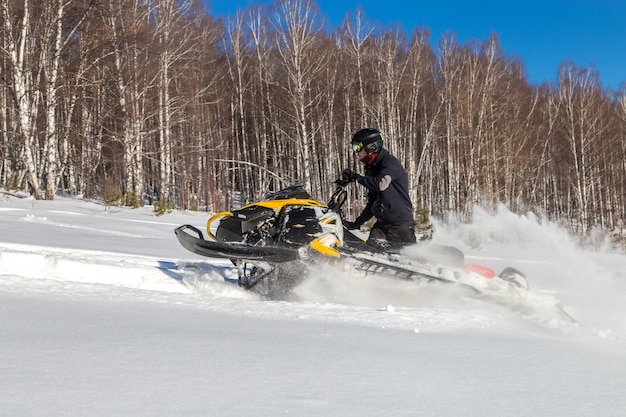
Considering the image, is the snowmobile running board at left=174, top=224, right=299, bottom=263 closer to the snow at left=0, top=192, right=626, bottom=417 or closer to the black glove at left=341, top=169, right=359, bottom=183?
the snow at left=0, top=192, right=626, bottom=417

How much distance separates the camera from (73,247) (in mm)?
5762

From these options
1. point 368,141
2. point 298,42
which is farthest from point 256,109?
point 368,141

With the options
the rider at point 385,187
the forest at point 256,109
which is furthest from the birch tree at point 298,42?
the rider at point 385,187

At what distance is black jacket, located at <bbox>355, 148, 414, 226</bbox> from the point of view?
480 cm

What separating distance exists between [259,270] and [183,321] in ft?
5.09

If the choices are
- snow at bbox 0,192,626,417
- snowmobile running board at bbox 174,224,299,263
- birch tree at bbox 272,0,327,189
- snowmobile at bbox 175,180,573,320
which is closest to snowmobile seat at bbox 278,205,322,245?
snowmobile at bbox 175,180,573,320

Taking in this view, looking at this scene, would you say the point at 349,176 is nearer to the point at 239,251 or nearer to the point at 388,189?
the point at 388,189

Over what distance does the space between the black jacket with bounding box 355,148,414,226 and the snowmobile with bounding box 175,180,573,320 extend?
0.39 metres

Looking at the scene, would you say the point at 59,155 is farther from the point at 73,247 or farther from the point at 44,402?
the point at 44,402

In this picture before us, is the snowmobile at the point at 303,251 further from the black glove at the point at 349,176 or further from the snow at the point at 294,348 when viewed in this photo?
the black glove at the point at 349,176

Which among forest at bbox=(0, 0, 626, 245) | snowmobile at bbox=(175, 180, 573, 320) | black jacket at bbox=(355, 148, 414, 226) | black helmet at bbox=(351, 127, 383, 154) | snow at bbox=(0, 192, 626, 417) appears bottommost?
snow at bbox=(0, 192, 626, 417)

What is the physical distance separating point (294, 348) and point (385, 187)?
2.64m

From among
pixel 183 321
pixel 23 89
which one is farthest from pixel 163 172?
pixel 183 321

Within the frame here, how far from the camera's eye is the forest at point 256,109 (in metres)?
15.4
